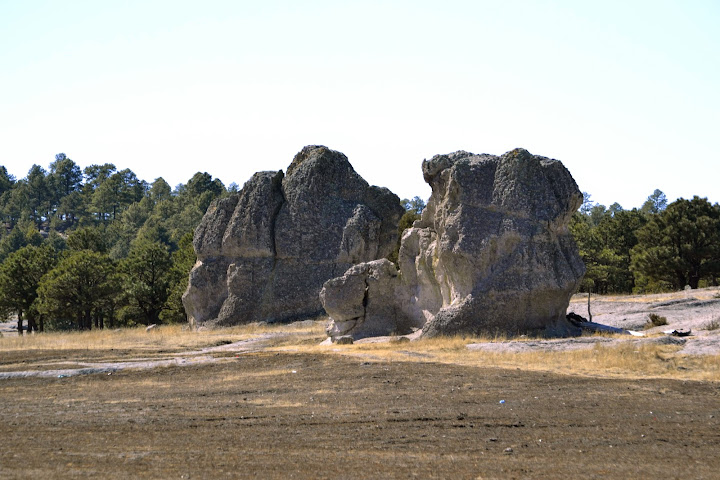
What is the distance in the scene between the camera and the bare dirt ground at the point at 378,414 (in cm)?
1033

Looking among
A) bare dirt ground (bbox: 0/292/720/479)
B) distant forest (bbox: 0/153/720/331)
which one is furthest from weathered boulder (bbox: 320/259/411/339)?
distant forest (bbox: 0/153/720/331)

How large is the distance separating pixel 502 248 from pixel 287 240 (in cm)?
1805

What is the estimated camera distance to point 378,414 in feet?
45.4

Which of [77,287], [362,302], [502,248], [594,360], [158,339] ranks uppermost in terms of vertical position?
[77,287]

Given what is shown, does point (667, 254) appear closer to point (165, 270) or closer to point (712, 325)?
point (712, 325)

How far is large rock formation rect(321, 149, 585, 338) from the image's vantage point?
26203mm

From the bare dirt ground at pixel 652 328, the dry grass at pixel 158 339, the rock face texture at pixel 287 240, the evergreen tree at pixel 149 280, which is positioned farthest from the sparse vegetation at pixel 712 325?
the evergreen tree at pixel 149 280

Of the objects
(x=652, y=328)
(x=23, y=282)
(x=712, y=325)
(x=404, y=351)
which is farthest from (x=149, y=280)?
(x=712, y=325)

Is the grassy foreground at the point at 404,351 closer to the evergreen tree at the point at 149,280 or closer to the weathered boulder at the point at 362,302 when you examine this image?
the weathered boulder at the point at 362,302

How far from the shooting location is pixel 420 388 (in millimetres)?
16859

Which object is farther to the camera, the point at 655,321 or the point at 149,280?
the point at 149,280

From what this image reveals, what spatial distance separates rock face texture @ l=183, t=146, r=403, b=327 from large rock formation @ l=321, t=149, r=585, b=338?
13.1 m

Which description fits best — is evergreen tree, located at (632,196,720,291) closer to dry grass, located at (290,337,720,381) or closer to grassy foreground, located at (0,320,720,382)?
grassy foreground, located at (0,320,720,382)

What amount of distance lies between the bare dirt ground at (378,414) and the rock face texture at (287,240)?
17.0 meters
